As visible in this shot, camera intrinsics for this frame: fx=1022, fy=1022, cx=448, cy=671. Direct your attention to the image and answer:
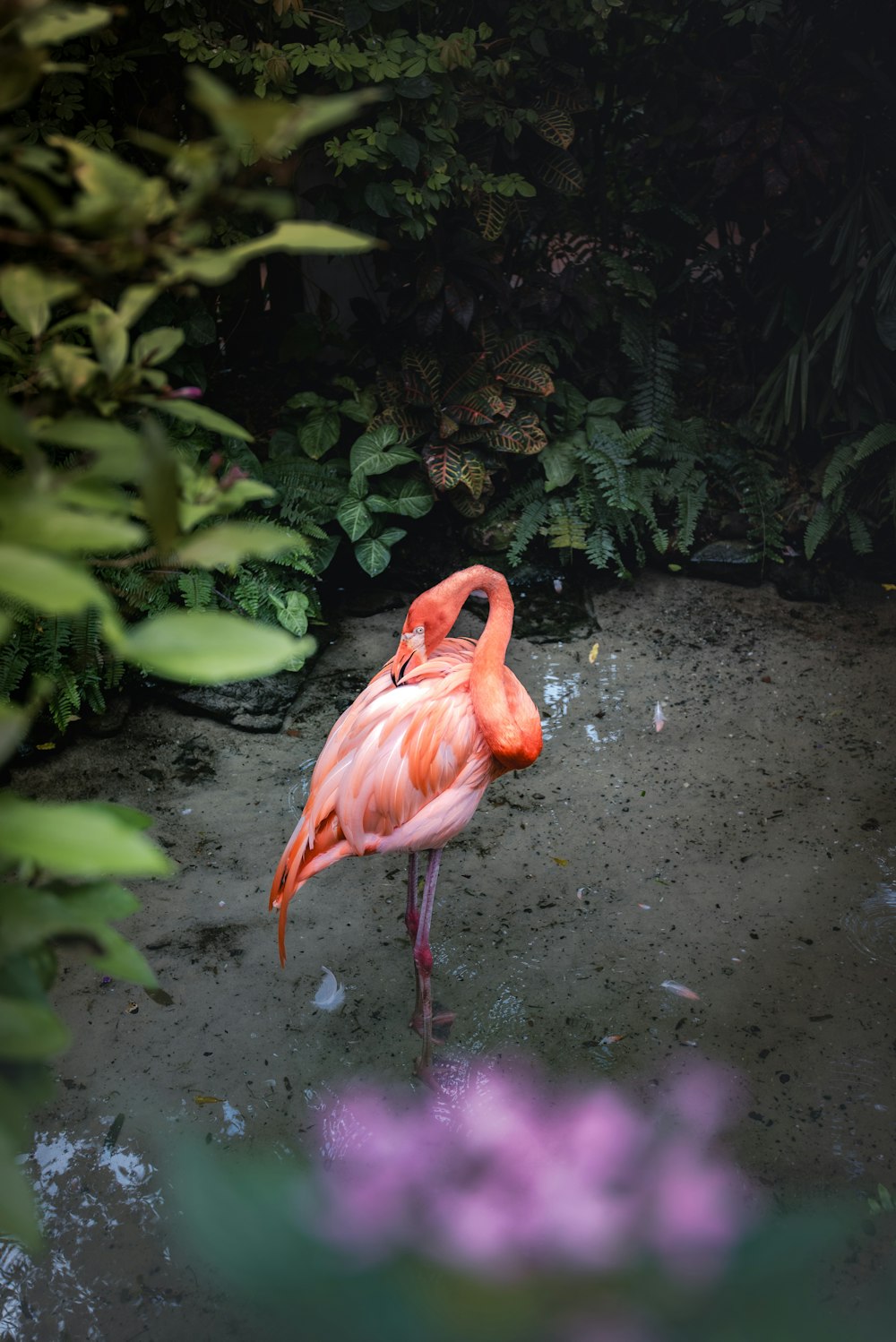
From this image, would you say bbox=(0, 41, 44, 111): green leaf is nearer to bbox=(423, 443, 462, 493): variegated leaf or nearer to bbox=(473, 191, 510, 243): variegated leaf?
bbox=(423, 443, 462, 493): variegated leaf

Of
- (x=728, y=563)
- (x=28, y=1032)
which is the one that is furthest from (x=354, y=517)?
(x=28, y=1032)

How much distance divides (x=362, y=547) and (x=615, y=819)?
1512 mm

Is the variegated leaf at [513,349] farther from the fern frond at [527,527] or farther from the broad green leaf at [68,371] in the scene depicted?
the broad green leaf at [68,371]

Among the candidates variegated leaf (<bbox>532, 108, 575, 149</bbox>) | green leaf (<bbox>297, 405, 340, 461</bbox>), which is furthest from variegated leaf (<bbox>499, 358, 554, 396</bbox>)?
variegated leaf (<bbox>532, 108, 575, 149</bbox>)

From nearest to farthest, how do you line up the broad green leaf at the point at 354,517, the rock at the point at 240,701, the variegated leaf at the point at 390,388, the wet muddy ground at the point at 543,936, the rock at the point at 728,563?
the wet muddy ground at the point at 543,936
the rock at the point at 240,701
the broad green leaf at the point at 354,517
the variegated leaf at the point at 390,388
the rock at the point at 728,563

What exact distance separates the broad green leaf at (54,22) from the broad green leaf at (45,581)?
314mm

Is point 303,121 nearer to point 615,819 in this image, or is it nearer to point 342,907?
point 342,907

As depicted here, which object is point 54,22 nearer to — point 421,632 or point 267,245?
point 267,245

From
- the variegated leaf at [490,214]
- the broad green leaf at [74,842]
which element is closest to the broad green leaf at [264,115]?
the broad green leaf at [74,842]

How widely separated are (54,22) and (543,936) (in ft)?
8.06

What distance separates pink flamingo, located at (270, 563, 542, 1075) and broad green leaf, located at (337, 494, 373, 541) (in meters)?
1.55

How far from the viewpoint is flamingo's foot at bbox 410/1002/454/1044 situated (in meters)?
2.49

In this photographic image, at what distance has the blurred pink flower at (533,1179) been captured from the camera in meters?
2.05

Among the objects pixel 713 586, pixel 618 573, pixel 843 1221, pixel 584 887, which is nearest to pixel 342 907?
pixel 584 887
